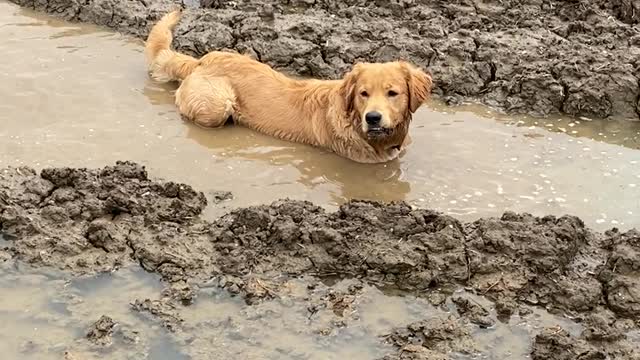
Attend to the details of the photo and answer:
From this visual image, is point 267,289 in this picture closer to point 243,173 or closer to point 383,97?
point 243,173

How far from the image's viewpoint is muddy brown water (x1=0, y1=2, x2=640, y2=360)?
188 inches

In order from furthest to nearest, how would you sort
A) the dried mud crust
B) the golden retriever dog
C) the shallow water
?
the dried mud crust, the golden retriever dog, the shallow water

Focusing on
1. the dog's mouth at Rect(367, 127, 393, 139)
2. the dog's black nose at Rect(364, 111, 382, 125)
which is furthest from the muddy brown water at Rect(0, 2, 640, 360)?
the dog's black nose at Rect(364, 111, 382, 125)

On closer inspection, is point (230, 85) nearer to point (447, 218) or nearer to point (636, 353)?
point (447, 218)

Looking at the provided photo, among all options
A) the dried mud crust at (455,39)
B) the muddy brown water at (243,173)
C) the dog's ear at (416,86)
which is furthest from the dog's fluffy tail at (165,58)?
the dog's ear at (416,86)

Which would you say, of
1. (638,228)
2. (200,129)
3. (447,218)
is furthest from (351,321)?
(200,129)

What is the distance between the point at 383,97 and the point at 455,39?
7.75 feet

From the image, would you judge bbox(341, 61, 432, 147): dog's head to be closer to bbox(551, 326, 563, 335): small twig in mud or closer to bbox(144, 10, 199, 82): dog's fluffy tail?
bbox(144, 10, 199, 82): dog's fluffy tail

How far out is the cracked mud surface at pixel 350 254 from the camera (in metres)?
4.93

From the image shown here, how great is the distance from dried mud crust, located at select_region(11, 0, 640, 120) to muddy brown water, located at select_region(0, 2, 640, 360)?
354 millimetres

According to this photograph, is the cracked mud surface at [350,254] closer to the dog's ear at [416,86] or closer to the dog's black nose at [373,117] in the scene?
the dog's black nose at [373,117]

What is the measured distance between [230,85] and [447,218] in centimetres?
286

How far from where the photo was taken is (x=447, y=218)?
5641 mm

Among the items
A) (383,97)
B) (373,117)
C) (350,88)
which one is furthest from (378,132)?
(350,88)
